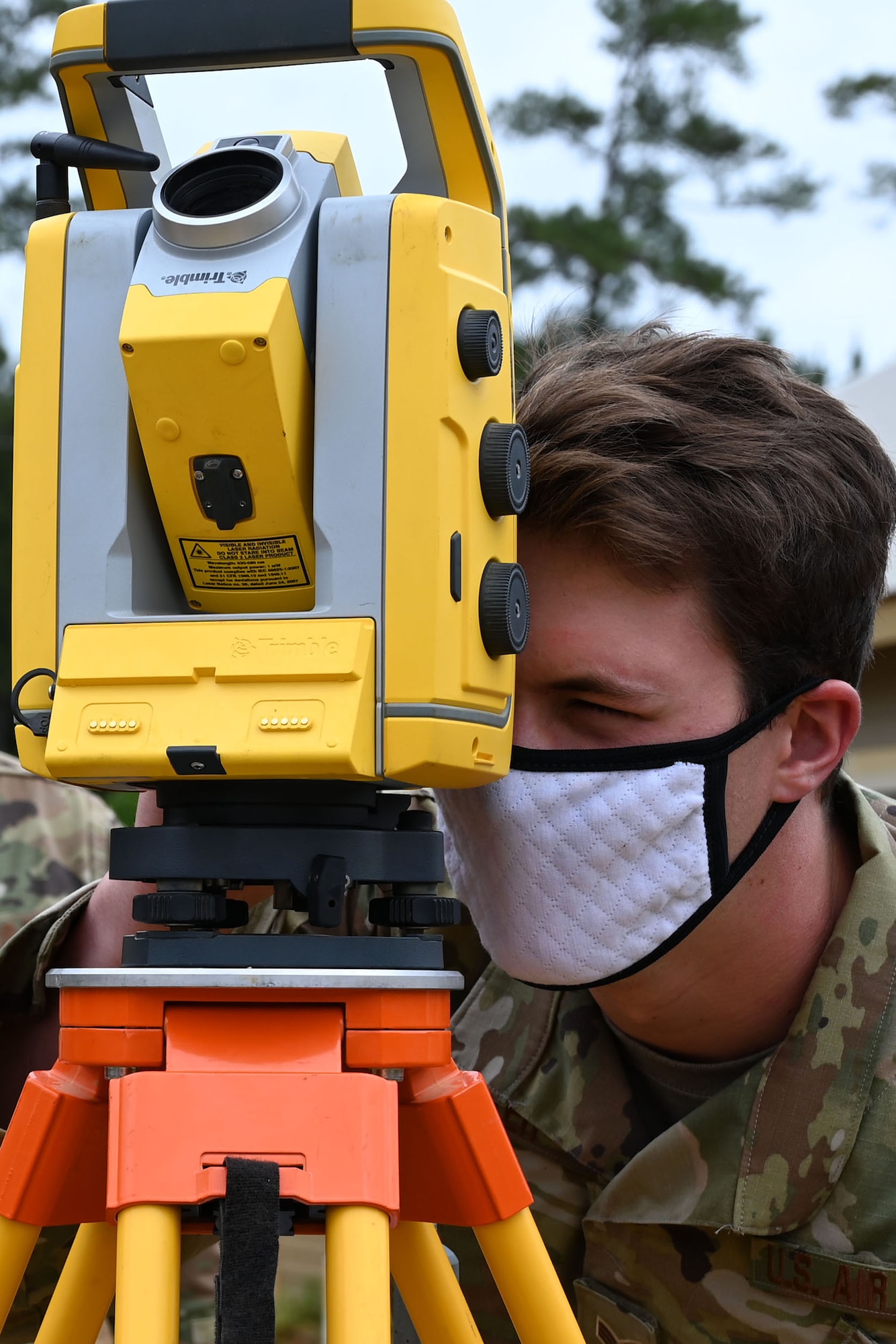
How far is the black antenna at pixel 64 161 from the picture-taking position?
4.81 feet

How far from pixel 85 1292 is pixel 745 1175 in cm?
99

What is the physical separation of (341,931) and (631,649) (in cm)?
82

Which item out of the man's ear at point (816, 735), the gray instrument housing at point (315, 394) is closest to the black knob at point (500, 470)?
the gray instrument housing at point (315, 394)

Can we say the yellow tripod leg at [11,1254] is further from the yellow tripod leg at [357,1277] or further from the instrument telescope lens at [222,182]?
the instrument telescope lens at [222,182]

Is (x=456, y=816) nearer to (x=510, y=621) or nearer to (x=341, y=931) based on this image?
(x=510, y=621)

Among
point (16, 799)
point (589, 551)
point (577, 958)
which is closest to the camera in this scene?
point (577, 958)

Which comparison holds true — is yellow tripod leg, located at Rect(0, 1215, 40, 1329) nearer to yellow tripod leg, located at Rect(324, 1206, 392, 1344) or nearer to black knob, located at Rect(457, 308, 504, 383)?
yellow tripod leg, located at Rect(324, 1206, 392, 1344)

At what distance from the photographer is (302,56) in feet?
4.59

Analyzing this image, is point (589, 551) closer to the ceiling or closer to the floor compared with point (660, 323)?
closer to the floor

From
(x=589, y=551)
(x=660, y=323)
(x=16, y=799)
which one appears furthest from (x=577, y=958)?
(x=16, y=799)

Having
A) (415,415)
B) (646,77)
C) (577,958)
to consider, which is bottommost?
(577,958)

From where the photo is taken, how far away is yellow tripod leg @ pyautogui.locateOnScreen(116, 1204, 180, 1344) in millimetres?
1099

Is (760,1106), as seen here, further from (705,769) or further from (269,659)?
(269,659)

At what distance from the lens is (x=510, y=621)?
4.33ft
